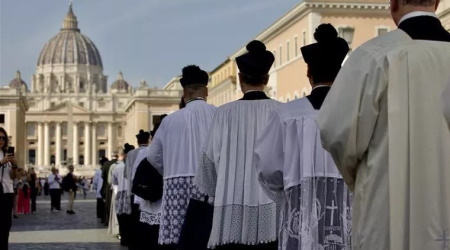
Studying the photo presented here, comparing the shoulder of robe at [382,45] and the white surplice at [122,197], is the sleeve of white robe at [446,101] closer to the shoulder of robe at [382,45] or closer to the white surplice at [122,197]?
the shoulder of robe at [382,45]

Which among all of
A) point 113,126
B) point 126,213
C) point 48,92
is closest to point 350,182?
point 126,213

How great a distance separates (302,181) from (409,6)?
1.97 metres

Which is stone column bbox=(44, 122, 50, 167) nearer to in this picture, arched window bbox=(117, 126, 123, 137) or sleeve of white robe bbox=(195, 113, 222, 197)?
arched window bbox=(117, 126, 123, 137)

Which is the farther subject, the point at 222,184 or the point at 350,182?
the point at 222,184

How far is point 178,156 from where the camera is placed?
9023 millimetres

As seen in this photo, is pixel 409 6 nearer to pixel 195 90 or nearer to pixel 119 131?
pixel 195 90

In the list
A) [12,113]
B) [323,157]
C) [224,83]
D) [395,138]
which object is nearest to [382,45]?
[395,138]

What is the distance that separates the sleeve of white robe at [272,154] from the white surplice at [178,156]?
100 inches

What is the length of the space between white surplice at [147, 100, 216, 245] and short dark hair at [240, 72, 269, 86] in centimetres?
159

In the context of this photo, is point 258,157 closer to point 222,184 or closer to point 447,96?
point 222,184

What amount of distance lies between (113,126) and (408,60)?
182126 millimetres

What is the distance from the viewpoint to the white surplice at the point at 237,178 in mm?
7188

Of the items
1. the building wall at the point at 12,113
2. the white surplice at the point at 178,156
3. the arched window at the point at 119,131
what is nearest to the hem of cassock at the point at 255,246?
the white surplice at the point at 178,156

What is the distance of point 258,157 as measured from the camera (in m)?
6.30
